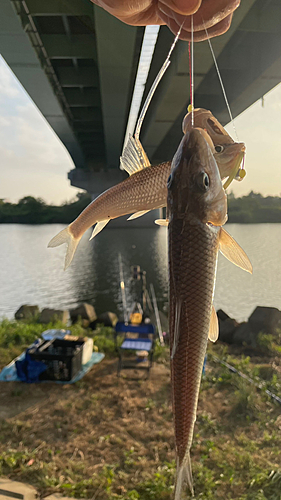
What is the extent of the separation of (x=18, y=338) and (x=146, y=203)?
380 inches

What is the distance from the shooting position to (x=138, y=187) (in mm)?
1178

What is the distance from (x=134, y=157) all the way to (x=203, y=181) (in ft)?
1.47

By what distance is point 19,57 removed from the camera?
696cm

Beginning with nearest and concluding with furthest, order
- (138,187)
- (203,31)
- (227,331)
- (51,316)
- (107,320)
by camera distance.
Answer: (138,187) → (203,31) → (227,331) → (51,316) → (107,320)

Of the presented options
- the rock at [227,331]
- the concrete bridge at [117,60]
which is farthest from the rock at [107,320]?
the concrete bridge at [117,60]

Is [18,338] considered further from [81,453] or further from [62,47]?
[62,47]

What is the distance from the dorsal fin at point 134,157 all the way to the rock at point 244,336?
9.41 m

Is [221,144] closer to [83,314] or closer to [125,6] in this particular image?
[125,6]

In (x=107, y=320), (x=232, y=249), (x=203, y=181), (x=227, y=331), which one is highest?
(x=203, y=181)

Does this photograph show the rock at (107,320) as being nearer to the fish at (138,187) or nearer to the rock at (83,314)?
the rock at (83,314)

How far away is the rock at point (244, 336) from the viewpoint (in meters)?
9.84

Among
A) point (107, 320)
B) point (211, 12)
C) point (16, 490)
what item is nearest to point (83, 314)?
point (107, 320)

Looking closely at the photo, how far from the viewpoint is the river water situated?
31.8 feet

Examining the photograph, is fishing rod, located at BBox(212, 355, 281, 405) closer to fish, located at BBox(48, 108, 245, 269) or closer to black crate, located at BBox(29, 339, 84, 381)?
black crate, located at BBox(29, 339, 84, 381)
